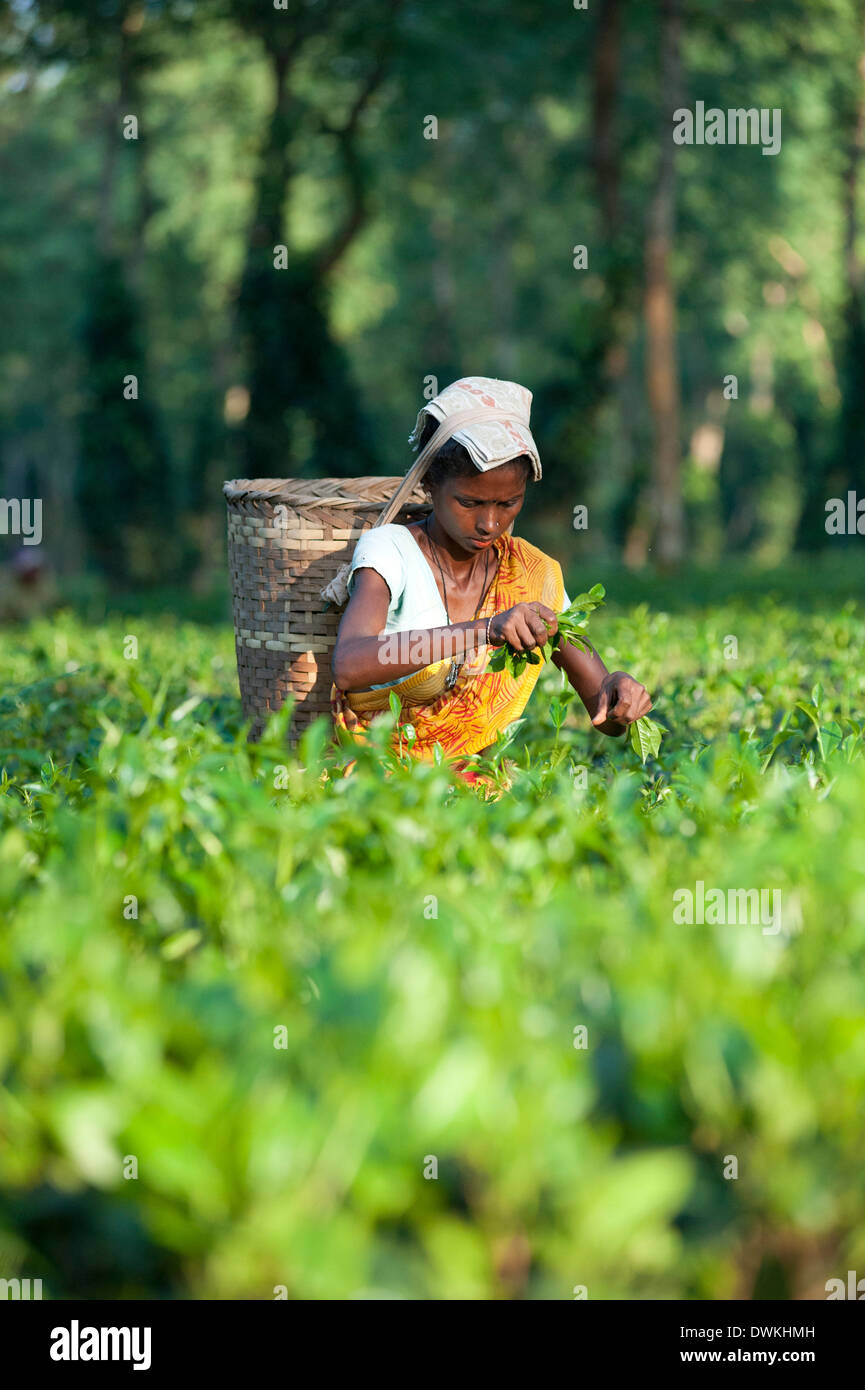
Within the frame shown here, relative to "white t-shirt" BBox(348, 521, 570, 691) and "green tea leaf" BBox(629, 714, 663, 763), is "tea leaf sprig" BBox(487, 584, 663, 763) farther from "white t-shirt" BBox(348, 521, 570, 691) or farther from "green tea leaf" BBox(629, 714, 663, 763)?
"white t-shirt" BBox(348, 521, 570, 691)

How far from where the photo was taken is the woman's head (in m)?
3.93

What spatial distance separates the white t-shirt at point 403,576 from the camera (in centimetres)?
406

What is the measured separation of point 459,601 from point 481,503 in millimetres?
383

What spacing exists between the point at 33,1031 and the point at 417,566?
2.60 m

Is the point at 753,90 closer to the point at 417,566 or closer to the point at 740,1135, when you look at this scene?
the point at 417,566

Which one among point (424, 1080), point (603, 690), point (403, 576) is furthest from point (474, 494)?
point (424, 1080)

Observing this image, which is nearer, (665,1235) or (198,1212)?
(198,1212)

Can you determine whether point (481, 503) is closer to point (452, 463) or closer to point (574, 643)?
point (452, 463)

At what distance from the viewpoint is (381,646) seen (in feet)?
12.5

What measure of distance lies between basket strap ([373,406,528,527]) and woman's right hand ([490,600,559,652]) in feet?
2.03

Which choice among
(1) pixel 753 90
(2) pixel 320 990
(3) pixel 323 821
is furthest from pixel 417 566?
(1) pixel 753 90

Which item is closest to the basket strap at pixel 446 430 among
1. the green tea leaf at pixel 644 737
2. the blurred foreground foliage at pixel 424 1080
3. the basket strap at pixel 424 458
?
the basket strap at pixel 424 458

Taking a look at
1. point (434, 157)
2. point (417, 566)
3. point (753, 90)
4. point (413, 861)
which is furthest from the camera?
point (434, 157)
